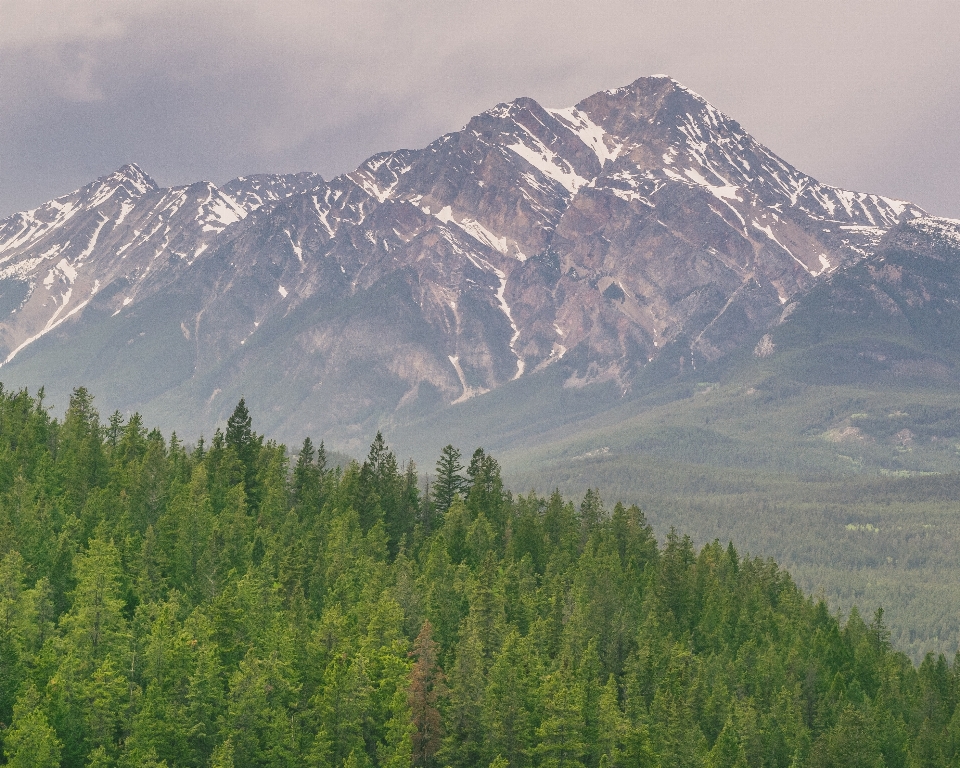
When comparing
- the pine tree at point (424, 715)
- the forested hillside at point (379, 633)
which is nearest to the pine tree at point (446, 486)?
the forested hillside at point (379, 633)

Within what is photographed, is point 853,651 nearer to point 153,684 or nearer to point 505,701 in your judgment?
point 505,701

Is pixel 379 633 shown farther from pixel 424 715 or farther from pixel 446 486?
pixel 446 486

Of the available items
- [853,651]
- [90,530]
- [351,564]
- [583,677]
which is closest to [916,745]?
[853,651]

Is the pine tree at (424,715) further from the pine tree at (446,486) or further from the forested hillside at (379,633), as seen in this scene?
the pine tree at (446,486)

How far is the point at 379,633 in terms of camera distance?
107 metres

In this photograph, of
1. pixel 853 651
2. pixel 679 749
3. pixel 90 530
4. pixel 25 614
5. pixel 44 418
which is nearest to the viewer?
pixel 25 614

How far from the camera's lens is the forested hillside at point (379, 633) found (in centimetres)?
9062

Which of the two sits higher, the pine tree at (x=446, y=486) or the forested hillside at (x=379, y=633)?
the pine tree at (x=446, y=486)

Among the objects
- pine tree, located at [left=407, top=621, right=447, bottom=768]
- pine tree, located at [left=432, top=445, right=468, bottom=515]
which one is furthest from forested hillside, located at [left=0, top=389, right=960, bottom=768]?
pine tree, located at [left=432, top=445, right=468, bottom=515]

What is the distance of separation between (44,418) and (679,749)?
9494cm

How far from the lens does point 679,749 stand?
106188mm

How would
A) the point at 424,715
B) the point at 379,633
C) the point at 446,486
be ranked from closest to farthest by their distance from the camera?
the point at 424,715 → the point at 379,633 → the point at 446,486

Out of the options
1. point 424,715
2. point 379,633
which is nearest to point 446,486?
point 379,633

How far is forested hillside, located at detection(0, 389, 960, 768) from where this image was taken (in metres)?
90.6
